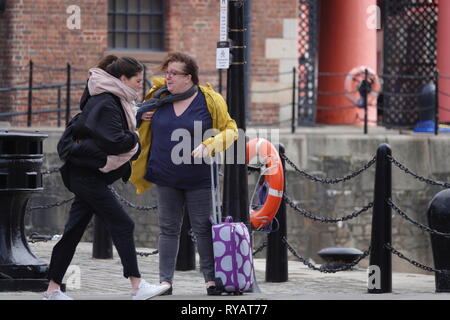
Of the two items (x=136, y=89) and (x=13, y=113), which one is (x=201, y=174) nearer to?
(x=136, y=89)

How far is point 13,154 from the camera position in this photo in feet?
31.8

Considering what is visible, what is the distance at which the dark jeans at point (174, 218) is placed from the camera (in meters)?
9.33

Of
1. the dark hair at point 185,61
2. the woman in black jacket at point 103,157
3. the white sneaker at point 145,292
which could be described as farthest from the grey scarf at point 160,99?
the white sneaker at point 145,292

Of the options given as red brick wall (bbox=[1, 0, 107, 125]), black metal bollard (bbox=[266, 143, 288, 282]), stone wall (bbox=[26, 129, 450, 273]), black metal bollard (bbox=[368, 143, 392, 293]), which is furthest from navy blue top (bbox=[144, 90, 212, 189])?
red brick wall (bbox=[1, 0, 107, 125])

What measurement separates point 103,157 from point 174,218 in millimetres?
841

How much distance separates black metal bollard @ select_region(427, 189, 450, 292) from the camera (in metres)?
11.6

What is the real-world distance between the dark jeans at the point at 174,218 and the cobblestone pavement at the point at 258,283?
0.30 m

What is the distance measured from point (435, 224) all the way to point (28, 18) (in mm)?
10929

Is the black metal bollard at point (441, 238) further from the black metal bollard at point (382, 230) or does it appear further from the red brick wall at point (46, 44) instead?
the red brick wall at point (46, 44)

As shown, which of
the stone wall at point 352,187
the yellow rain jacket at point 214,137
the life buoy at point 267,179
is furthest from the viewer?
the stone wall at point 352,187

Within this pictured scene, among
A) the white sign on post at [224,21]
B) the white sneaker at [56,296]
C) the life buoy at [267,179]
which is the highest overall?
the white sign on post at [224,21]

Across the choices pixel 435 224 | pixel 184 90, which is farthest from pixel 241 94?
pixel 435 224

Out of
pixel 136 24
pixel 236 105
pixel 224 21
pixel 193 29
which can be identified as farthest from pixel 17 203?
pixel 136 24

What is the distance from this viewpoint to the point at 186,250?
12477 mm
